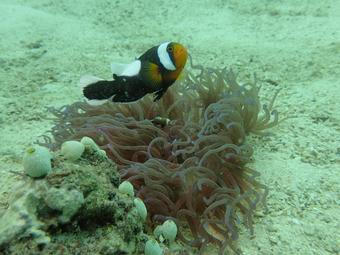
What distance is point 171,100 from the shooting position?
10.1ft

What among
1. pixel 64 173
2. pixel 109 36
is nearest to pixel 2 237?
pixel 64 173

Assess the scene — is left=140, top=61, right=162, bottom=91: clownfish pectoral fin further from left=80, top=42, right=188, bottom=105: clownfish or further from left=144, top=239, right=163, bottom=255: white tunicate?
left=144, top=239, right=163, bottom=255: white tunicate

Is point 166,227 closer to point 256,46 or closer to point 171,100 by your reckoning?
point 171,100

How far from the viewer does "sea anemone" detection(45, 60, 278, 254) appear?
2.29 m

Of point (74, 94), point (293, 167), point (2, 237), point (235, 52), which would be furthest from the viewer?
point (235, 52)

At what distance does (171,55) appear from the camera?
236cm

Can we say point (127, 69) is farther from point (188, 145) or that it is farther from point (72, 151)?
point (72, 151)

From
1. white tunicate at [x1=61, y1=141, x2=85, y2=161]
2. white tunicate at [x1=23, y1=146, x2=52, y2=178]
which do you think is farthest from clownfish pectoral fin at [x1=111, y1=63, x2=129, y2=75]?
white tunicate at [x1=23, y1=146, x2=52, y2=178]

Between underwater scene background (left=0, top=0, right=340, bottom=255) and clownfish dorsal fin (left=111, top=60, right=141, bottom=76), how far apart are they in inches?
16.7

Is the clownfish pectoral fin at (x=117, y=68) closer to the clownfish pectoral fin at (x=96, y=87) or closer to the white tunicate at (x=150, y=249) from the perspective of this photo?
the clownfish pectoral fin at (x=96, y=87)

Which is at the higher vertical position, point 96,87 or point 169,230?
point 96,87

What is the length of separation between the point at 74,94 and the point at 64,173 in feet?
8.91

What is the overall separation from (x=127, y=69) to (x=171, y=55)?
27 cm

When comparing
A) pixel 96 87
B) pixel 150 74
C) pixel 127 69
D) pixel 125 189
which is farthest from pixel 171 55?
pixel 125 189
